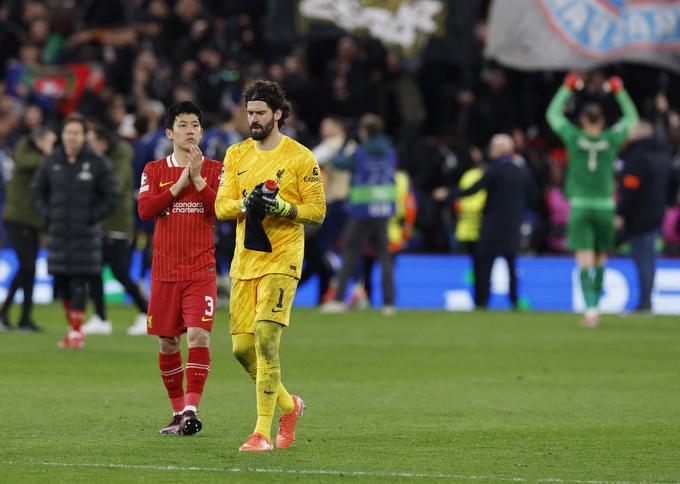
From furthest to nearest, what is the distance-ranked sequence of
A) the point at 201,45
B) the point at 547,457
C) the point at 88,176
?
the point at 201,45
the point at 88,176
the point at 547,457

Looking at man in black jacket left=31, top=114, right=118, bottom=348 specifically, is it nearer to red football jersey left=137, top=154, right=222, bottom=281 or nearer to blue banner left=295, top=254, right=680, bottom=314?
red football jersey left=137, top=154, right=222, bottom=281

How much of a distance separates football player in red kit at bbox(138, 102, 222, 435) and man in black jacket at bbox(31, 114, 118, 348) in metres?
5.61

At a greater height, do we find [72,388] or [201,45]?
[201,45]

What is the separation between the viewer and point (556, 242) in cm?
2394

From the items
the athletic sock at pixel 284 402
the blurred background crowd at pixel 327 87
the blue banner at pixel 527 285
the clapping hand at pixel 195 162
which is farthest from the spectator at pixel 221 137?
the athletic sock at pixel 284 402

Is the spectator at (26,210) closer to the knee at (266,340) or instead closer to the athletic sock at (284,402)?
the athletic sock at (284,402)

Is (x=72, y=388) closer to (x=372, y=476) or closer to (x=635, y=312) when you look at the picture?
(x=372, y=476)

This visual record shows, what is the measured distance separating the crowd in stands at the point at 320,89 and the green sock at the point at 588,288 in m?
3.83

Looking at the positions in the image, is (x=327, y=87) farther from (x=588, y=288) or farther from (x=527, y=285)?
(x=588, y=288)

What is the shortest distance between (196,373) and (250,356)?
0.68 meters

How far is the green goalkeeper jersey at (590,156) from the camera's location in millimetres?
18359

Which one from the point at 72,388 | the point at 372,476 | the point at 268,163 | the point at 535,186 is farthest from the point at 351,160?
the point at 372,476

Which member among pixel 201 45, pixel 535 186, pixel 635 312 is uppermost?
pixel 201 45

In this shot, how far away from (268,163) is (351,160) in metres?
11.9
